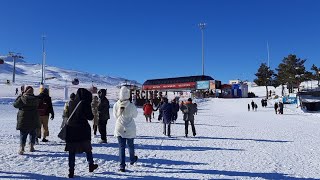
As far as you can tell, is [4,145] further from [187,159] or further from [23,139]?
[187,159]

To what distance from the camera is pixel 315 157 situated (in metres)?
9.62

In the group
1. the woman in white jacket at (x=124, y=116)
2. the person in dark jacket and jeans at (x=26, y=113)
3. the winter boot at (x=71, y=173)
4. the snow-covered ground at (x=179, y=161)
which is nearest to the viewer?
the winter boot at (x=71, y=173)

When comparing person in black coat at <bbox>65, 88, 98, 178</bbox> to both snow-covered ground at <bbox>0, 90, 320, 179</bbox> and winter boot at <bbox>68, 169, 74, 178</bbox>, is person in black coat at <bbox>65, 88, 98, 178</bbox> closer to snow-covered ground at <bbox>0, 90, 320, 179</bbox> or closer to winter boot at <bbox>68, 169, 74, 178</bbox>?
winter boot at <bbox>68, 169, 74, 178</bbox>

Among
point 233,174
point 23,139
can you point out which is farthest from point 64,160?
point 233,174

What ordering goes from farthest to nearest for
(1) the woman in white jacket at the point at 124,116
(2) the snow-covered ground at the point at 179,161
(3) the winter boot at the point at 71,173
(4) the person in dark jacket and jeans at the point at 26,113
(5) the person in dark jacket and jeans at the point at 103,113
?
(5) the person in dark jacket and jeans at the point at 103,113 < (4) the person in dark jacket and jeans at the point at 26,113 < (1) the woman in white jacket at the point at 124,116 < (2) the snow-covered ground at the point at 179,161 < (3) the winter boot at the point at 71,173

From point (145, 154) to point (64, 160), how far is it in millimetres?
2158

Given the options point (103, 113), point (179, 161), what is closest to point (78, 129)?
point (179, 161)

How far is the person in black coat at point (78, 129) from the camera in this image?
672cm

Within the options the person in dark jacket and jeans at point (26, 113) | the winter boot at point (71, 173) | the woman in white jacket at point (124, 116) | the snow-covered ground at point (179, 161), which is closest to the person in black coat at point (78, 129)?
the winter boot at point (71, 173)

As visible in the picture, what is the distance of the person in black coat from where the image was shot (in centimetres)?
672

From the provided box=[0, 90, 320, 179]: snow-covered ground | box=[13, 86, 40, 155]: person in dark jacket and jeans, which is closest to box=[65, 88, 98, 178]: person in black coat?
box=[0, 90, 320, 179]: snow-covered ground

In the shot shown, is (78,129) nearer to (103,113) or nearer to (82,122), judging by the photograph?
(82,122)

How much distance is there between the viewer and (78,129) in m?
6.75

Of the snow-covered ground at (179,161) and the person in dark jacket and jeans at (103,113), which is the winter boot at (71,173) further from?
the person in dark jacket and jeans at (103,113)
